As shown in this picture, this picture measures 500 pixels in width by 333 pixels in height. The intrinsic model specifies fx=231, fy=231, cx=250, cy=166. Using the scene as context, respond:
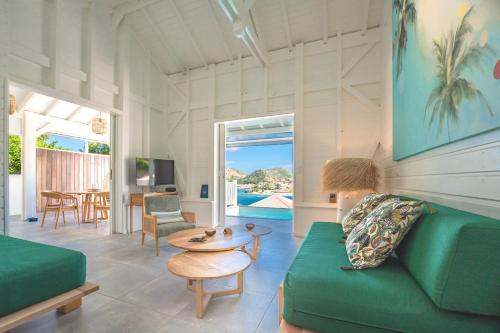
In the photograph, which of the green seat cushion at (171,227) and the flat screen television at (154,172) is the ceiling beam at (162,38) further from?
the green seat cushion at (171,227)

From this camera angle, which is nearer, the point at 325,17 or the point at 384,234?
the point at 384,234

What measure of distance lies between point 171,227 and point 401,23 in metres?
3.67

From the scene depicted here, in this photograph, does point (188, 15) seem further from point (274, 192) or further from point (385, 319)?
point (274, 192)

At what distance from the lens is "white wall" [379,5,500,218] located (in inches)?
43.4

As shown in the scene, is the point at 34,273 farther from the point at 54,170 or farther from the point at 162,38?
the point at 54,170

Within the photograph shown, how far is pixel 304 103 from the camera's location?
14.0 ft

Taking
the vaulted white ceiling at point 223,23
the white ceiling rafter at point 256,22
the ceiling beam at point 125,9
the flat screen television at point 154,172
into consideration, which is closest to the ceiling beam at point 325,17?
the vaulted white ceiling at point 223,23

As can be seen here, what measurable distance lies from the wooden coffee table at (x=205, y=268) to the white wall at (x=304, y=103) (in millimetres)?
2332

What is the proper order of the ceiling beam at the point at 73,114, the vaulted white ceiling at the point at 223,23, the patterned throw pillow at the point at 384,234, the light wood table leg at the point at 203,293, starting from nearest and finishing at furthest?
the patterned throw pillow at the point at 384,234, the light wood table leg at the point at 203,293, the vaulted white ceiling at the point at 223,23, the ceiling beam at the point at 73,114

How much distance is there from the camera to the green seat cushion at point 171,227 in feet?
10.6

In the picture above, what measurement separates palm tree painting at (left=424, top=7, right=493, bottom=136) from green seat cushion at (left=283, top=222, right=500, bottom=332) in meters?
0.91

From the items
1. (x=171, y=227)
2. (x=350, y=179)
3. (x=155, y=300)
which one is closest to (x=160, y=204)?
(x=171, y=227)

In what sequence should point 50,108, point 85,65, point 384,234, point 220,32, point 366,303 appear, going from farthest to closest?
point 50,108 → point 220,32 → point 85,65 → point 384,234 → point 366,303

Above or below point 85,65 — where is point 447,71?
below
